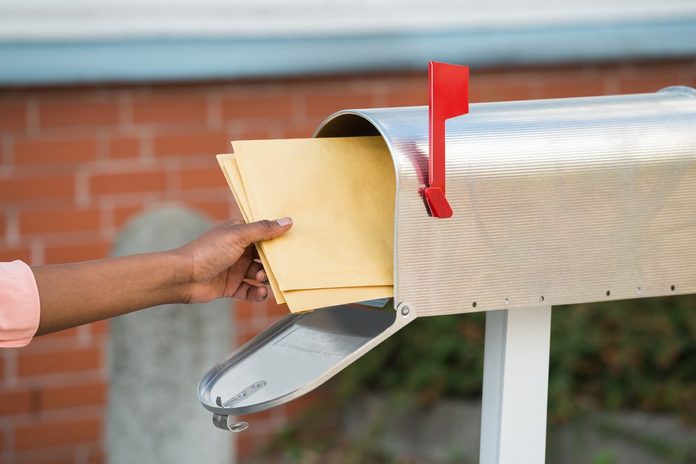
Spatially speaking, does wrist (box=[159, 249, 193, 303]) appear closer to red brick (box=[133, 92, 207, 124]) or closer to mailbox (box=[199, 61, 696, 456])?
mailbox (box=[199, 61, 696, 456])

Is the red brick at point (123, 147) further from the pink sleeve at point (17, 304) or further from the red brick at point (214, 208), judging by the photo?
the pink sleeve at point (17, 304)

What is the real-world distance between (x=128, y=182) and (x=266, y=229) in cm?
222

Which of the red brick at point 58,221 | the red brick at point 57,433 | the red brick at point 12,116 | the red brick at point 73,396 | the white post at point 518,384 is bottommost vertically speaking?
the red brick at point 57,433

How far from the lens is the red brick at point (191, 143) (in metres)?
3.85

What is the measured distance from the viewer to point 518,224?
171 centimetres

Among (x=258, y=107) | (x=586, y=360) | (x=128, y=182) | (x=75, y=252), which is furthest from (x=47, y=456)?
(x=586, y=360)

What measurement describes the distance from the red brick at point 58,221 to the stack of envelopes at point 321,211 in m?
2.05

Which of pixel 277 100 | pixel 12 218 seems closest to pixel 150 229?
pixel 12 218

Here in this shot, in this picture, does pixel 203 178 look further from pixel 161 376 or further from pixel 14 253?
pixel 161 376

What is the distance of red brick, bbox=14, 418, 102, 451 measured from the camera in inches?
148

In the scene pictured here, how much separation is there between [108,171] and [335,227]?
2.20 metres

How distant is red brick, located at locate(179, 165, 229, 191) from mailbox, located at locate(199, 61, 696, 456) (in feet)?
6.99

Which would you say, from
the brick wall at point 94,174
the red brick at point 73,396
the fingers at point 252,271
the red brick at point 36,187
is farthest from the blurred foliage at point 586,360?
the fingers at point 252,271

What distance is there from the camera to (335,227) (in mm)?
Answer: 1730
